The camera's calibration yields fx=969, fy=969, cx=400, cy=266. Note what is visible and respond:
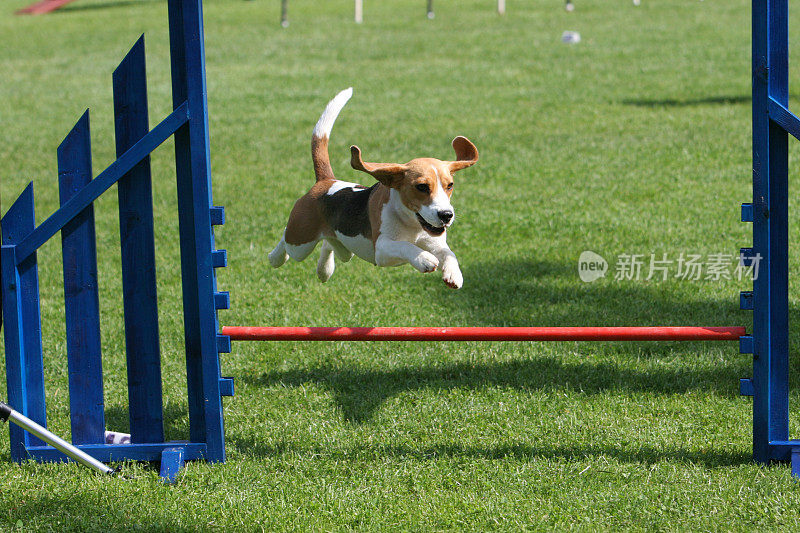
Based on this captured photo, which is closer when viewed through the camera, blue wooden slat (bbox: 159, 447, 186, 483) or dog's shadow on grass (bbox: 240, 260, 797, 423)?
blue wooden slat (bbox: 159, 447, 186, 483)

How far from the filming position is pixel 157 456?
14.9 ft

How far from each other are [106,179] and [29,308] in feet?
2.47

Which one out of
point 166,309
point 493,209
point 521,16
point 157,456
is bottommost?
point 157,456

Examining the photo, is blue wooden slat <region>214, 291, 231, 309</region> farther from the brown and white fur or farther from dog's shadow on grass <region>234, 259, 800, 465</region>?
dog's shadow on grass <region>234, 259, 800, 465</region>

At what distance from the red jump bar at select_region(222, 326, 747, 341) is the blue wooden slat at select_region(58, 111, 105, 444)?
739 millimetres

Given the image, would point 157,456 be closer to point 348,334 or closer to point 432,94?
point 348,334

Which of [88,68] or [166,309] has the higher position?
[88,68]

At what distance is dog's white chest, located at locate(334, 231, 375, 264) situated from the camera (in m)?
4.00

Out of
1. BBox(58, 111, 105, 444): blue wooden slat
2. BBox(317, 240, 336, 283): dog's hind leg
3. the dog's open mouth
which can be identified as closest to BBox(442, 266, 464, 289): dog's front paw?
the dog's open mouth

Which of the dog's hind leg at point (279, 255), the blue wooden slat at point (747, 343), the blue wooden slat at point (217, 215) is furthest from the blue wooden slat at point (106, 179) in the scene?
the blue wooden slat at point (747, 343)

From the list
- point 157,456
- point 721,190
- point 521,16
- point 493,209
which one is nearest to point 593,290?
point 493,209

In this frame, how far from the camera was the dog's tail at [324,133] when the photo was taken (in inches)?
161

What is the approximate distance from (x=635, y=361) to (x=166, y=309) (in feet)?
11.1

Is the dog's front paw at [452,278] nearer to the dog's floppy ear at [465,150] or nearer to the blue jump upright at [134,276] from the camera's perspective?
the dog's floppy ear at [465,150]
